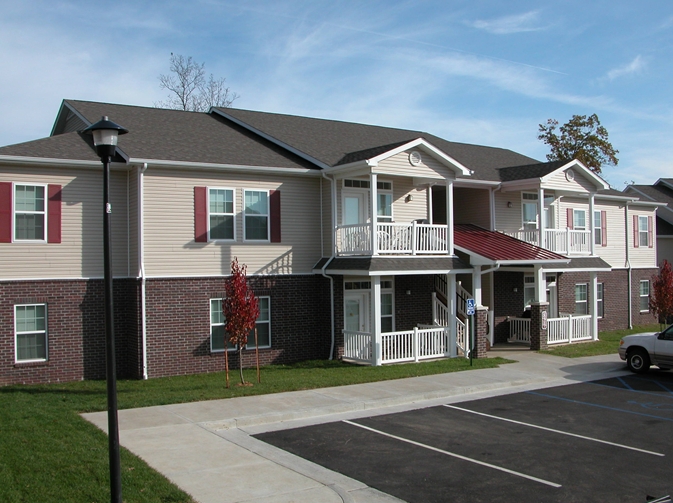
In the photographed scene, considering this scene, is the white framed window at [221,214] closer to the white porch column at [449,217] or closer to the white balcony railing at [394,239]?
the white balcony railing at [394,239]

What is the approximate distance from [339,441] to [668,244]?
3032cm

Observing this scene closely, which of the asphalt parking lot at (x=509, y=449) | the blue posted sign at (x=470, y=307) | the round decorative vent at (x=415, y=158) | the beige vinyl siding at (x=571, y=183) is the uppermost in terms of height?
the round decorative vent at (x=415, y=158)

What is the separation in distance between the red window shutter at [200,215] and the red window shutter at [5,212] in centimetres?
458

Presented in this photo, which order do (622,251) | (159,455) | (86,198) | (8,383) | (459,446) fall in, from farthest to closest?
(622,251) < (86,198) < (8,383) < (459,446) < (159,455)

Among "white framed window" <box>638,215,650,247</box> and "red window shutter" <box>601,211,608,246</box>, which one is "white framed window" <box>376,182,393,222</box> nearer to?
"red window shutter" <box>601,211,608,246</box>

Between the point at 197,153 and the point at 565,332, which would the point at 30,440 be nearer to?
the point at 197,153

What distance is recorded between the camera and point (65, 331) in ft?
56.0

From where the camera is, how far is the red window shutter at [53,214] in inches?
668

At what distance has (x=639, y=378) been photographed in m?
18.2

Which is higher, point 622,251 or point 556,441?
point 622,251

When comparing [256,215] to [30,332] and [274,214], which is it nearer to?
[274,214]

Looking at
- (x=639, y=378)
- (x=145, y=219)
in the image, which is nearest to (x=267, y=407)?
(x=145, y=219)

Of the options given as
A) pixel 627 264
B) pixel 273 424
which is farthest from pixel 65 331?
pixel 627 264

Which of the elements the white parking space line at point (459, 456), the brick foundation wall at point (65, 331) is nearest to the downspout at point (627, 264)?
the white parking space line at point (459, 456)
